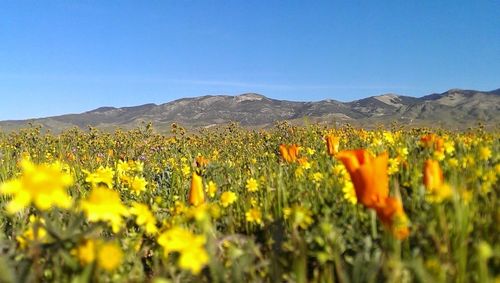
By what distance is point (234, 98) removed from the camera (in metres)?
193

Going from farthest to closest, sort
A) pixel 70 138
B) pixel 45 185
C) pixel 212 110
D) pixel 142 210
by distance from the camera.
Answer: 1. pixel 212 110
2. pixel 70 138
3. pixel 142 210
4. pixel 45 185

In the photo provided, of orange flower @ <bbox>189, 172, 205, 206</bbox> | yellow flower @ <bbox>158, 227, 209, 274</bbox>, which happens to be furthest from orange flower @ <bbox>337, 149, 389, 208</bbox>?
orange flower @ <bbox>189, 172, 205, 206</bbox>

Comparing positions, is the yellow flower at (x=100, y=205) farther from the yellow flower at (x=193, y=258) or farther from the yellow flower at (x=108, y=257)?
the yellow flower at (x=193, y=258)

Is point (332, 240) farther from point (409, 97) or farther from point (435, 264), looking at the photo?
point (409, 97)

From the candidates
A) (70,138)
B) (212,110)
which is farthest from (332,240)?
(212,110)

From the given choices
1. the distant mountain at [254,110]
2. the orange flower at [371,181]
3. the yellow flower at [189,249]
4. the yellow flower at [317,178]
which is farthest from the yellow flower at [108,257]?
the distant mountain at [254,110]

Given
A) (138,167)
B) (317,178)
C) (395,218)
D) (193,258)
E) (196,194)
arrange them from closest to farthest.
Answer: (193,258), (395,218), (196,194), (317,178), (138,167)

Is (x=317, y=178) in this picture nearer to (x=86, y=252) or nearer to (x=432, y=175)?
(x=432, y=175)

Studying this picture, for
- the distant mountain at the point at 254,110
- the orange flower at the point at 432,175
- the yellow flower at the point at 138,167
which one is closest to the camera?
the orange flower at the point at 432,175

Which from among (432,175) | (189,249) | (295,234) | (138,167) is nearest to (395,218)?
(295,234)

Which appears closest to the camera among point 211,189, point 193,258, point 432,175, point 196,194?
point 193,258

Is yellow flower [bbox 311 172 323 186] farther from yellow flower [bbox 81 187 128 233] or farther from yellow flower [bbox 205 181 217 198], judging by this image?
yellow flower [bbox 81 187 128 233]

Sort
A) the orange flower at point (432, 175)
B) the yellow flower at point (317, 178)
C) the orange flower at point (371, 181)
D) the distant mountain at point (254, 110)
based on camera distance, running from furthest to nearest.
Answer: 1. the distant mountain at point (254, 110)
2. the yellow flower at point (317, 178)
3. the orange flower at point (432, 175)
4. the orange flower at point (371, 181)

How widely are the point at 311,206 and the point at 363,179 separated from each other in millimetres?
635
